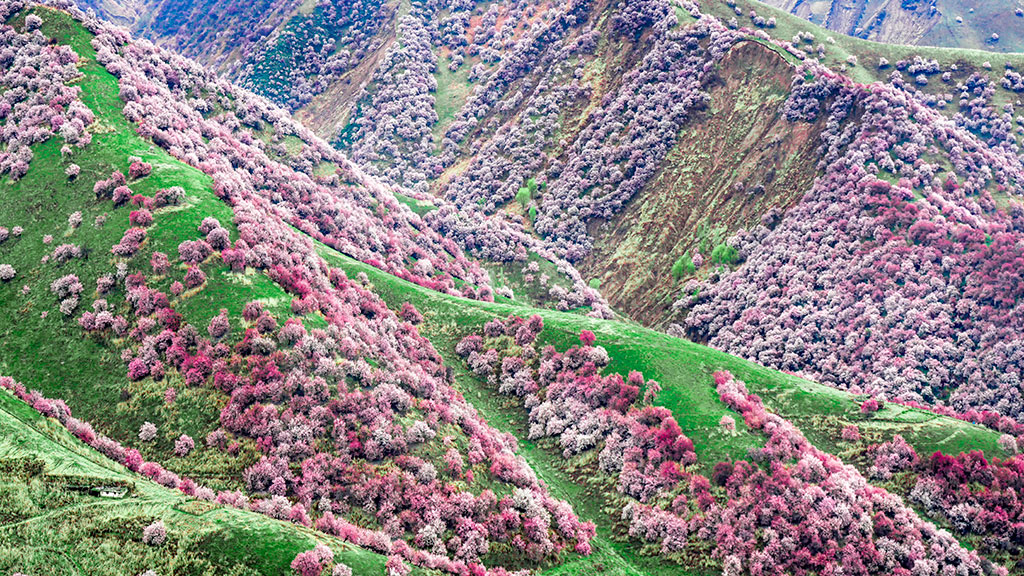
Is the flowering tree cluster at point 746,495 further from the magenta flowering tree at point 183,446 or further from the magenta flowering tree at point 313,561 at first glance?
the magenta flowering tree at point 183,446

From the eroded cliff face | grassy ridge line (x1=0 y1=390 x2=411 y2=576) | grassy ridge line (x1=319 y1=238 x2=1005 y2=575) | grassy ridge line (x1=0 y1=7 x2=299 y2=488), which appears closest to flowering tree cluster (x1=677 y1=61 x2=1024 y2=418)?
the eroded cliff face

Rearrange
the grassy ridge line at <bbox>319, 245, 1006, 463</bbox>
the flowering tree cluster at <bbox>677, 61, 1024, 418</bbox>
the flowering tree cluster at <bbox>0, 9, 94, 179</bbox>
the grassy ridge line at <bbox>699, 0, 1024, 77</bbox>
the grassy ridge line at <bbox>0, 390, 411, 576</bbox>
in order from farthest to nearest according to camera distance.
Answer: the grassy ridge line at <bbox>699, 0, 1024, 77</bbox> < the flowering tree cluster at <bbox>677, 61, 1024, 418</bbox> < the flowering tree cluster at <bbox>0, 9, 94, 179</bbox> < the grassy ridge line at <bbox>319, 245, 1006, 463</bbox> < the grassy ridge line at <bbox>0, 390, 411, 576</bbox>

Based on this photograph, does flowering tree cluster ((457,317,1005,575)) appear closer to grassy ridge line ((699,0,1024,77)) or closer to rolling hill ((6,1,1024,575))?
rolling hill ((6,1,1024,575))

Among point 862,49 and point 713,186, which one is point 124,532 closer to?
point 713,186

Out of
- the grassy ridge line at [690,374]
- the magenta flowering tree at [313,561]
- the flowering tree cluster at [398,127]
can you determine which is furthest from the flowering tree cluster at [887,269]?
the flowering tree cluster at [398,127]

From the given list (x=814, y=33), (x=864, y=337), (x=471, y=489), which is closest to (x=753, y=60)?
(x=814, y=33)

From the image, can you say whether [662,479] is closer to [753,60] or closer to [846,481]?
[846,481]

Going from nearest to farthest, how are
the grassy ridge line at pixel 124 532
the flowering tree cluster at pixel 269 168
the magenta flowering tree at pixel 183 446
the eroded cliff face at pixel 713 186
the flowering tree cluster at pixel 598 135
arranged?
the grassy ridge line at pixel 124 532, the magenta flowering tree at pixel 183 446, the flowering tree cluster at pixel 269 168, the eroded cliff face at pixel 713 186, the flowering tree cluster at pixel 598 135
